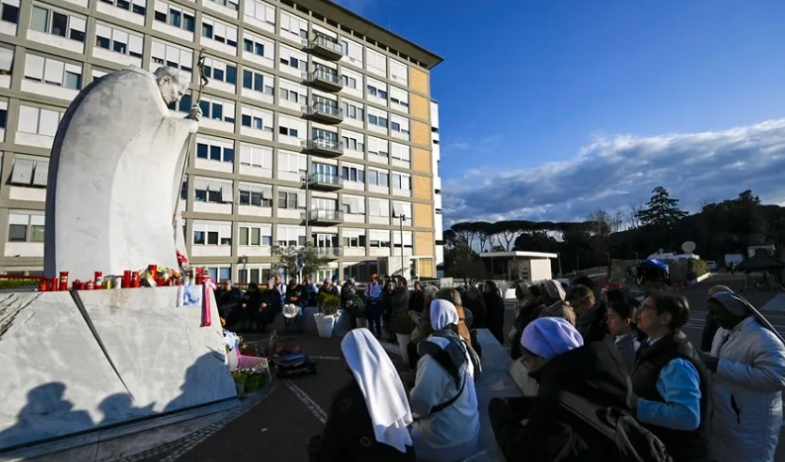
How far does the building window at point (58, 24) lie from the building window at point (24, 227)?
37.6 feet

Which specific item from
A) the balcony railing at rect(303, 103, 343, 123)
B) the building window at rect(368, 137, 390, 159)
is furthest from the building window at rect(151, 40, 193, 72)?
the building window at rect(368, 137, 390, 159)

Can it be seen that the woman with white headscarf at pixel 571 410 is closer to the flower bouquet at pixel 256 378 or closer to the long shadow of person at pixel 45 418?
the long shadow of person at pixel 45 418

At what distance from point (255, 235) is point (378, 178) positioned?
1440cm

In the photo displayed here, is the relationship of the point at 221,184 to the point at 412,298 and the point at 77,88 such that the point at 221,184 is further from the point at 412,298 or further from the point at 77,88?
the point at 412,298

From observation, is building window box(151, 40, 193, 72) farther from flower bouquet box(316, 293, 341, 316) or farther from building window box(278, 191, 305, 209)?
flower bouquet box(316, 293, 341, 316)

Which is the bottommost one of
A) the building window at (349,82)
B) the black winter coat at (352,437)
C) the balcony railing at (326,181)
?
the black winter coat at (352,437)

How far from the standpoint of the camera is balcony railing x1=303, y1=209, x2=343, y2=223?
3644cm

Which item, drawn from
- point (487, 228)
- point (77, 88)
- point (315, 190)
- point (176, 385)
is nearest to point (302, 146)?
point (315, 190)

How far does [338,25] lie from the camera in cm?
4028

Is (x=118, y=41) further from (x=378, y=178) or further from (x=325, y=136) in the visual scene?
(x=378, y=178)

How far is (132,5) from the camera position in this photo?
91.6 feet

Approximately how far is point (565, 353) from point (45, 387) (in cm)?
566

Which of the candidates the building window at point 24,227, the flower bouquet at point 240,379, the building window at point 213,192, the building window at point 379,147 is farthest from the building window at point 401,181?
the flower bouquet at point 240,379

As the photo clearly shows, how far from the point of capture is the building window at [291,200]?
34969mm
